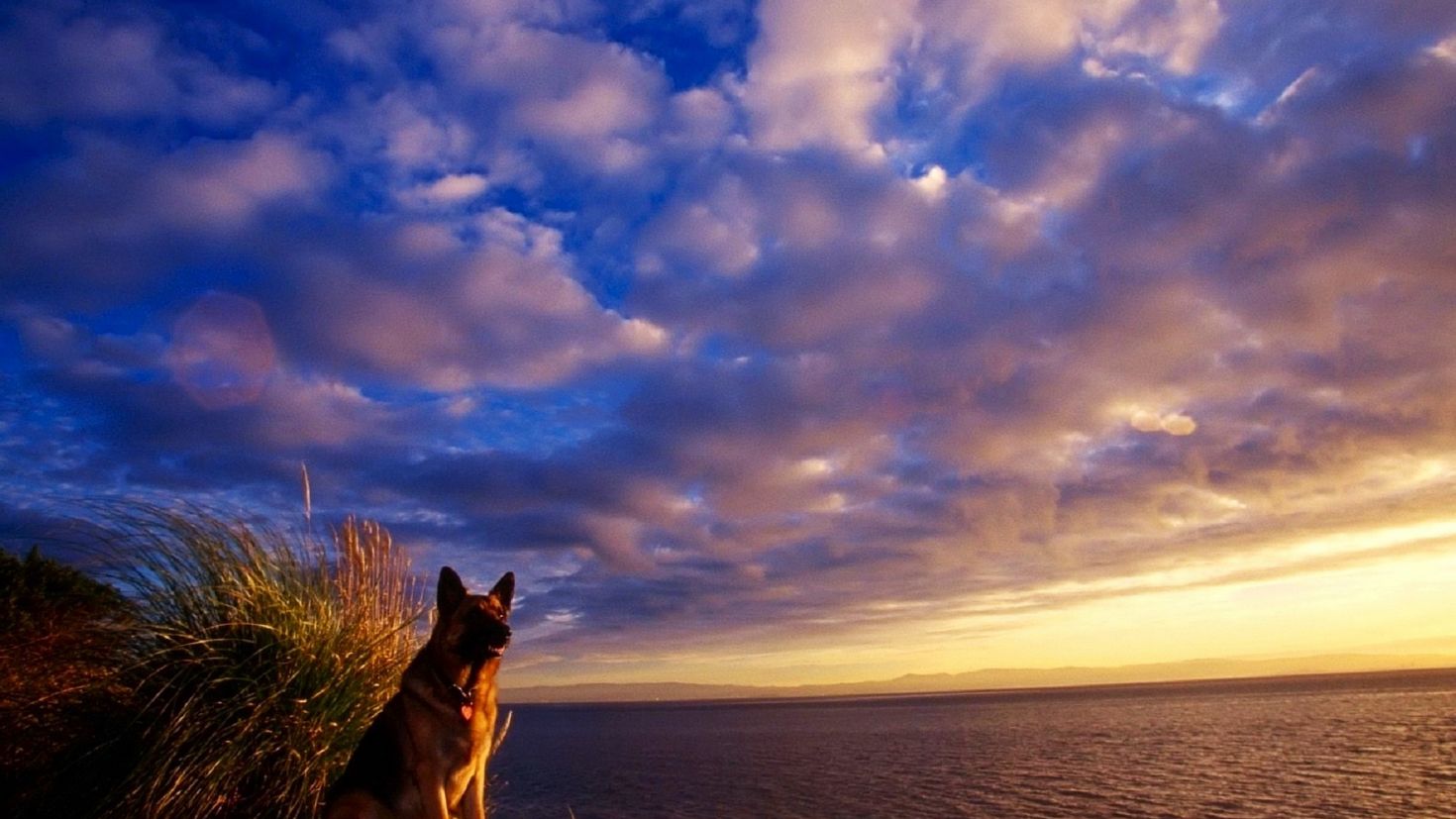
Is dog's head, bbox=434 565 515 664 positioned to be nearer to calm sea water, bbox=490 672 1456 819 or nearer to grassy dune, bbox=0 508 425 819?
grassy dune, bbox=0 508 425 819

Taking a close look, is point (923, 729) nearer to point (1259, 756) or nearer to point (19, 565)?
point (1259, 756)

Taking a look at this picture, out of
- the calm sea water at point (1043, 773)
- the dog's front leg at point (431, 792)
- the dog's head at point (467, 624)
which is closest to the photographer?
the dog's front leg at point (431, 792)

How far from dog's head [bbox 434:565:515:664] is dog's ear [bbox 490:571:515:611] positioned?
21 centimetres

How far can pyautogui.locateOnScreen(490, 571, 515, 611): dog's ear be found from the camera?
654 cm

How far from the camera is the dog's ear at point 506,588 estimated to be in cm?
654

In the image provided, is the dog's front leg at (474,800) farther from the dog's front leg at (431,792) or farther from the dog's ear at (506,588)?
the dog's ear at (506,588)

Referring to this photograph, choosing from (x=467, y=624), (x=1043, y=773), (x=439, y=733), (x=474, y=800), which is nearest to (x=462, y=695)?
(x=439, y=733)

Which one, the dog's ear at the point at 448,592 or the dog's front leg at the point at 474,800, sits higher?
the dog's ear at the point at 448,592

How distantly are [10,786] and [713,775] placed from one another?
67.8 metres

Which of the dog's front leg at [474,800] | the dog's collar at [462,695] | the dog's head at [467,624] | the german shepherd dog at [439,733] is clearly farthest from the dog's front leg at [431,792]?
the dog's head at [467,624]

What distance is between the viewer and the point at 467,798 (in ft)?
19.3

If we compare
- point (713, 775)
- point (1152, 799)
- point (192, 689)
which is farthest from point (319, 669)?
point (713, 775)

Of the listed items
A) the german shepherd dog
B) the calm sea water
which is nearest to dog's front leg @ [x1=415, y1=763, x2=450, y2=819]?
the german shepherd dog

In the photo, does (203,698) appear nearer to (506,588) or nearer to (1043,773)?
(506,588)
